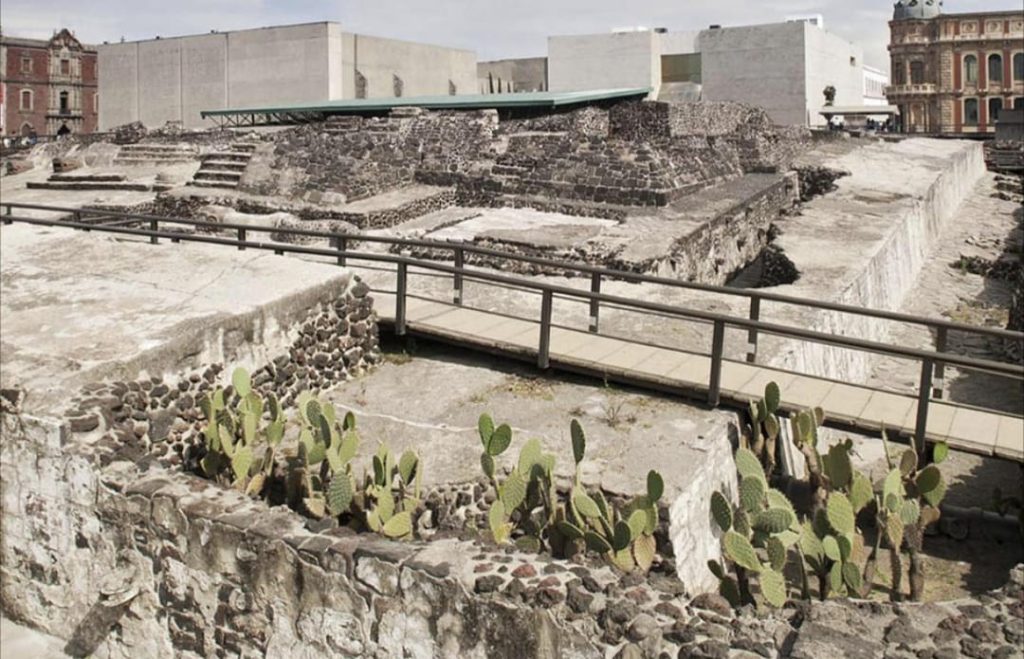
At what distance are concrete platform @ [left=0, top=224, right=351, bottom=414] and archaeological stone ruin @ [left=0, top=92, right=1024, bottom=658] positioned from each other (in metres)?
0.03

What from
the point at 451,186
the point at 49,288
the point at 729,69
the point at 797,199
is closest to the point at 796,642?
the point at 49,288

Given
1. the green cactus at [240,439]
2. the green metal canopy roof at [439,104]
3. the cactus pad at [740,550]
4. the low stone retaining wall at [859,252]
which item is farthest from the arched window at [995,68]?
the cactus pad at [740,550]

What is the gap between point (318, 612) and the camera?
16.4 ft

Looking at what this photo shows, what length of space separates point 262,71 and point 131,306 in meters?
33.6

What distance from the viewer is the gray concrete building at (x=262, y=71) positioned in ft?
122

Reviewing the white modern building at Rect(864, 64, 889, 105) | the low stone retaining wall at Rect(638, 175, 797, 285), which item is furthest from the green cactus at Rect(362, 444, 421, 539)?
the white modern building at Rect(864, 64, 889, 105)

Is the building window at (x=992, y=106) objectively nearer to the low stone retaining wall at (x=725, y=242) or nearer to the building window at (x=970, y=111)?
the building window at (x=970, y=111)

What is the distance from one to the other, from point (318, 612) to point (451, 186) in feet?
44.3

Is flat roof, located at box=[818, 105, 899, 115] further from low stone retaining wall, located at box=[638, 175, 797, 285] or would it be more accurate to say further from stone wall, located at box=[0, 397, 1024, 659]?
stone wall, located at box=[0, 397, 1024, 659]

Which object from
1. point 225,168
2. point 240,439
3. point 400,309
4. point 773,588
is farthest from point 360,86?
point 773,588

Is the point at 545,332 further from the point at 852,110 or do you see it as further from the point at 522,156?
the point at 852,110

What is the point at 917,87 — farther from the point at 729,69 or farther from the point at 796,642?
the point at 796,642

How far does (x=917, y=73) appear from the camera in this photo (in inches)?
2515

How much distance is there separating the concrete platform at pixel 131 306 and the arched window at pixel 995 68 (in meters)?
63.4
